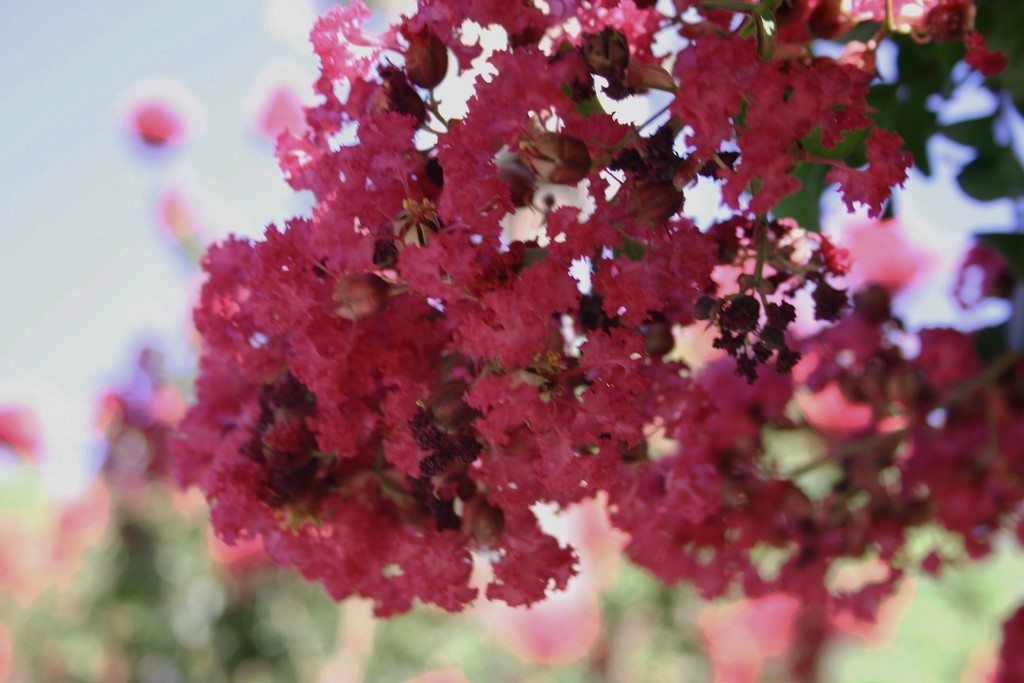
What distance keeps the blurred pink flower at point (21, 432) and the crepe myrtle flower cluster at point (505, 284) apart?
286 centimetres

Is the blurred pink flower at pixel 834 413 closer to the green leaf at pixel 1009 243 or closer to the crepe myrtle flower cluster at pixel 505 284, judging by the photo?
the green leaf at pixel 1009 243

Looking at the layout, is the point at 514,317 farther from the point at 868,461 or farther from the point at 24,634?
the point at 24,634

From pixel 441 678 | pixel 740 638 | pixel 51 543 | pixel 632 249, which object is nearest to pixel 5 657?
pixel 51 543

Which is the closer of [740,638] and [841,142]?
[841,142]

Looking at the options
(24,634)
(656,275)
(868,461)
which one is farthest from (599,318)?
(24,634)

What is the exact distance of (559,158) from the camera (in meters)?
0.52

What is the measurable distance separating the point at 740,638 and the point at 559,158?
2.35 m

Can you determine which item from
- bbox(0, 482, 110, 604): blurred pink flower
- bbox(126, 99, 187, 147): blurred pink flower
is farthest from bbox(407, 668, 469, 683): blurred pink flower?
bbox(126, 99, 187, 147): blurred pink flower

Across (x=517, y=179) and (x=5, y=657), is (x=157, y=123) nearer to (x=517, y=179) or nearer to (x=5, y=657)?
(x=5, y=657)

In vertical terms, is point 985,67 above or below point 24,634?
below

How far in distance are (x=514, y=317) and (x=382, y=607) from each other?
0.99 feet

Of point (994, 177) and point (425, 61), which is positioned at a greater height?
point (994, 177)

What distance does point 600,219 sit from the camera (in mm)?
536

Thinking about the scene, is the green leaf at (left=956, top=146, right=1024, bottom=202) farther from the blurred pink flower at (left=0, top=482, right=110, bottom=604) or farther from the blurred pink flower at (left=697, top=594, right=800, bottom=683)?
the blurred pink flower at (left=0, top=482, right=110, bottom=604)
